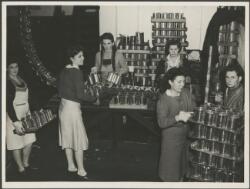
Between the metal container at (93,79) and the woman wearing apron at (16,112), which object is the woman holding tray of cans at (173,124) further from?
the woman wearing apron at (16,112)

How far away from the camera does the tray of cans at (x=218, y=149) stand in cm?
318

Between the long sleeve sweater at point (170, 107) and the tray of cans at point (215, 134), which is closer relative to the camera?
the tray of cans at point (215, 134)

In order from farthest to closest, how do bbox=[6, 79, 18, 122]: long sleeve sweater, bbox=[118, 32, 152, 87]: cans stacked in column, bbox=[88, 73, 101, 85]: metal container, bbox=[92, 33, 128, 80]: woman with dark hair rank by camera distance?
bbox=[118, 32, 152, 87]: cans stacked in column < bbox=[92, 33, 128, 80]: woman with dark hair < bbox=[88, 73, 101, 85]: metal container < bbox=[6, 79, 18, 122]: long sleeve sweater

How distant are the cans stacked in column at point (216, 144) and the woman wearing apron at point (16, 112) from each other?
174 centimetres

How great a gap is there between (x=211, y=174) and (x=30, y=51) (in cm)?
323

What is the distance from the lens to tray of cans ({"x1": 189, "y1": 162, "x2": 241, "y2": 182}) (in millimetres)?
3271

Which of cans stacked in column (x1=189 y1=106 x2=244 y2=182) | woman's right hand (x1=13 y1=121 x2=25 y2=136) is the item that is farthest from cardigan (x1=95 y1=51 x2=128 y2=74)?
cans stacked in column (x1=189 y1=106 x2=244 y2=182)

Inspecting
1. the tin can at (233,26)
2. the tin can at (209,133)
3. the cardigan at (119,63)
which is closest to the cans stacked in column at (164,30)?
the cardigan at (119,63)

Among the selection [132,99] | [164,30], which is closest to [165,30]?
[164,30]

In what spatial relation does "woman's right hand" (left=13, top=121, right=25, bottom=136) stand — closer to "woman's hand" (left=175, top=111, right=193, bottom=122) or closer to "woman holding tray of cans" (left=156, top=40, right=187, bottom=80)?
"woman's hand" (left=175, top=111, right=193, bottom=122)

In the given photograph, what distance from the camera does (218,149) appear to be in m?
3.22

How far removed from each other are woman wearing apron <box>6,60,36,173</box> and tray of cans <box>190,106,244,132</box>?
1801 millimetres

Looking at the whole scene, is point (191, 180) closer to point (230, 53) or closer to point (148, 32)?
point (230, 53)

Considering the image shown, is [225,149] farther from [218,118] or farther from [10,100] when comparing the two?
[10,100]
